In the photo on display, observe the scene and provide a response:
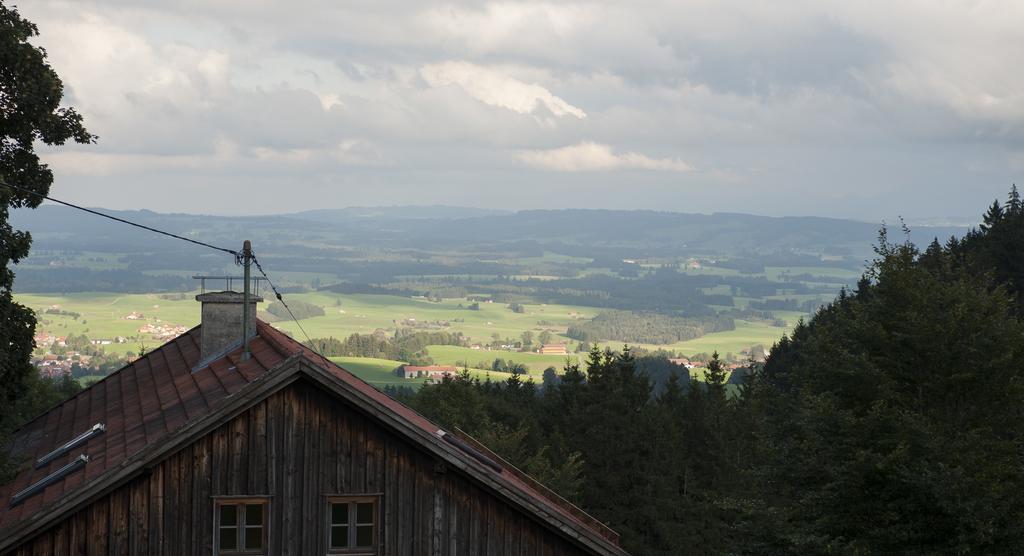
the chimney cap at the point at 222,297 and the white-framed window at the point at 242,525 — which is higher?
the chimney cap at the point at 222,297

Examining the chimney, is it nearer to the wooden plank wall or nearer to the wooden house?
the wooden house

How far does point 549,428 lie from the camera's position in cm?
7862

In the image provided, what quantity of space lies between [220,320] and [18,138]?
6622 mm

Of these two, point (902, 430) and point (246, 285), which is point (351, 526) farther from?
point (902, 430)

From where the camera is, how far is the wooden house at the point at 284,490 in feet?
51.1

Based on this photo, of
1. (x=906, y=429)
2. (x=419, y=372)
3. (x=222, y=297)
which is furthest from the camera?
(x=419, y=372)

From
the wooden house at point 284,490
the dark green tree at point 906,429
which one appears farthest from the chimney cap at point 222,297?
the dark green tree at point 906,429

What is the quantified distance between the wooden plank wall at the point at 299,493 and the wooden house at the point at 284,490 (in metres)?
0.02

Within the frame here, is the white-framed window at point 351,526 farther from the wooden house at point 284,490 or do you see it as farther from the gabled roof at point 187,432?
the gabled roof at point 187,432

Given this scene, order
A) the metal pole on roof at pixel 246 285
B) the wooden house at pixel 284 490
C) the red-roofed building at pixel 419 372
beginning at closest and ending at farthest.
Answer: the wooden house at pixel 284 490, the metal pole on roof at pixel 246 285, the red-roofed building at pixel 419 372

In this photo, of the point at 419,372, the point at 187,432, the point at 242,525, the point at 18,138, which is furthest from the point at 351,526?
the point at 419,372

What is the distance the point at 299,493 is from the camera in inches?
641

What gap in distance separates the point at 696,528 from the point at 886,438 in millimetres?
31630

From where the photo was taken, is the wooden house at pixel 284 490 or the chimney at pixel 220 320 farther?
the chimney at pixel 220 320
